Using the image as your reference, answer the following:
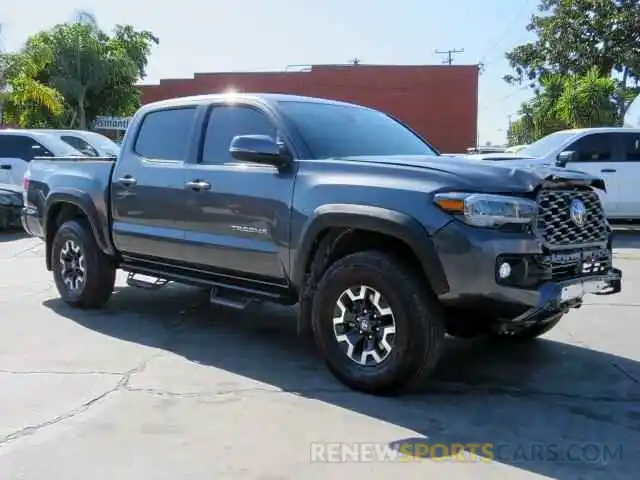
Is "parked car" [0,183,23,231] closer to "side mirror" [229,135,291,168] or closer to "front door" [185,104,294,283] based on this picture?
"front door" [185,104,294,283]

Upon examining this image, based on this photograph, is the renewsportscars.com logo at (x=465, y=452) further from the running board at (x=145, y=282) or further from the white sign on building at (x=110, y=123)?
the white sign on building at (x=110, y=123)

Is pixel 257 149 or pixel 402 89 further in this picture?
pixel 402 89

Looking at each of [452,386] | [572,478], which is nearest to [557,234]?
[452,386]

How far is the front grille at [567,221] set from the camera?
14.7 ft

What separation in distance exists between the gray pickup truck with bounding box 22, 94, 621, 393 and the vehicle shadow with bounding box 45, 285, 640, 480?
0.92ft

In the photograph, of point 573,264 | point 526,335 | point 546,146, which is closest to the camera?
point 573,264

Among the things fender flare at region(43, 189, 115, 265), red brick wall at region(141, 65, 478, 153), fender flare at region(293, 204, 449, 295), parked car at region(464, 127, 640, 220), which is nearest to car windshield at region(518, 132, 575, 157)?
parked car at region(464, 127, 640, 220)

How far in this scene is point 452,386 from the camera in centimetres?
498

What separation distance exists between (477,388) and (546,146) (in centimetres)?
→ 901

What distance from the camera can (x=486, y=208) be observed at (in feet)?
14.1

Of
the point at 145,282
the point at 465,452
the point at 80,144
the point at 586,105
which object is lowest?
the point at 465,452

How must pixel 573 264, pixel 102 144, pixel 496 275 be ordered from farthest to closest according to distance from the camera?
pixel 102 144 < pixel 573 264 < pixel 496 275

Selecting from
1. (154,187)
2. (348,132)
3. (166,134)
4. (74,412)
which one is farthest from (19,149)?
(74,412)

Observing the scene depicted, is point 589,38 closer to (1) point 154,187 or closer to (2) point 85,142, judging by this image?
(2) point 85,142
